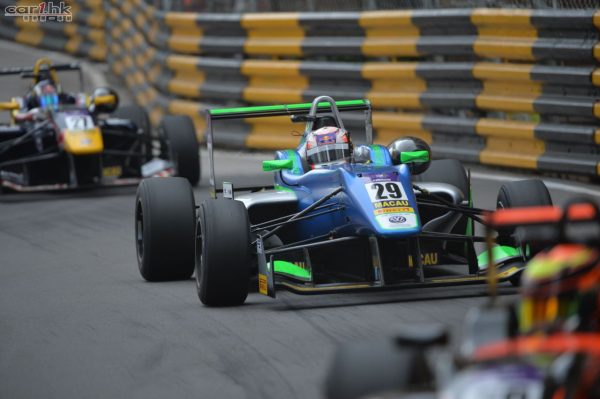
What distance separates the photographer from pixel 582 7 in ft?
43.8

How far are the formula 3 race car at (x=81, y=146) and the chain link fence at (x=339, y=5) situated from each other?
2747mm

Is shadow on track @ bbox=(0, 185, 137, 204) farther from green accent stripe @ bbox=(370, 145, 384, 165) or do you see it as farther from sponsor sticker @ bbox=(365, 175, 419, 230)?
sponsor sticker @ bbox=(365, 175, 419, 230)

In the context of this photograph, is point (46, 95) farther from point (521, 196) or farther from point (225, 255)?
point (521, 196)

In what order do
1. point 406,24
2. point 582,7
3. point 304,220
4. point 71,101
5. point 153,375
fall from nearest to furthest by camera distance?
point 153,375 → point 304,220 → point 582,7 → point 406,24 → point 71,101

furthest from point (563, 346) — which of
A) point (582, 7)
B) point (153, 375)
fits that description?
point (582, 7)

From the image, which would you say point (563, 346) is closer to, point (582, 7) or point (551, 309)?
point (551, 309)

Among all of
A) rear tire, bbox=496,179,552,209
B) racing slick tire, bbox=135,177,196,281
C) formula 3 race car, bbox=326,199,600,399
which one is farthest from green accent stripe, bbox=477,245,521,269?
formula 3 race car, bbox=326,199,600,399

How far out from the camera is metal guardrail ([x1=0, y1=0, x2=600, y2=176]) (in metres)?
13.4

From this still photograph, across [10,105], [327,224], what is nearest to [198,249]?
[327,224]

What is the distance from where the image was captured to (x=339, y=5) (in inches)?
668

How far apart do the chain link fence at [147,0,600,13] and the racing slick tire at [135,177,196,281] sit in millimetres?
5383

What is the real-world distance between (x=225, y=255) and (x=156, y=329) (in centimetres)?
69

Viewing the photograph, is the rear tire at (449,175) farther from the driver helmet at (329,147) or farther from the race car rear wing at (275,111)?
the driver helmet at (329,147)

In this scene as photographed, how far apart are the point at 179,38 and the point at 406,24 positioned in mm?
4809
